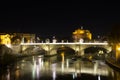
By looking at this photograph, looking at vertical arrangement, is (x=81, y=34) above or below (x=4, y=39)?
above

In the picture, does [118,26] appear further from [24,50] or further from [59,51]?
[59,51]

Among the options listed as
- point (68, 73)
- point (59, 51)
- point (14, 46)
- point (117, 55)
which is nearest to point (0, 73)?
point (68, 73)

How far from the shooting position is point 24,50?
5759 centimetres

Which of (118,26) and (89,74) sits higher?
(118,26)

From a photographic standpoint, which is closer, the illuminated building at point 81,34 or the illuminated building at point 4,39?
the illuminated building at point 4,39

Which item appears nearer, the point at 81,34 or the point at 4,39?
the point at 4,39

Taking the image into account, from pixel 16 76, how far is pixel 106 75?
8057 mm

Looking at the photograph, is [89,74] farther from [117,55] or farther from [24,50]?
[24,50]

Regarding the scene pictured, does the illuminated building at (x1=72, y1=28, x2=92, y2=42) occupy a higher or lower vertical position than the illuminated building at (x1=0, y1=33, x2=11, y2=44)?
higher

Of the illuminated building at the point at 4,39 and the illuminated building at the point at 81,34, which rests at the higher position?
the illuminated building at the point at 81,34

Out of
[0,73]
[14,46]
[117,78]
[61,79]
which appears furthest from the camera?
[14,46]

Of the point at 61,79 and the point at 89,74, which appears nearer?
the point at 61,79

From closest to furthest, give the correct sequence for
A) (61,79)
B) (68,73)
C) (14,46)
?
(61,79)
(68,73)
(14,46)

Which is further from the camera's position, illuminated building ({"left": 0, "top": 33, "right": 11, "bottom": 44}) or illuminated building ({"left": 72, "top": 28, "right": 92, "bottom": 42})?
illuminated building ({"left": 72, "top": 28, "right": 92, "bottom": 42})
